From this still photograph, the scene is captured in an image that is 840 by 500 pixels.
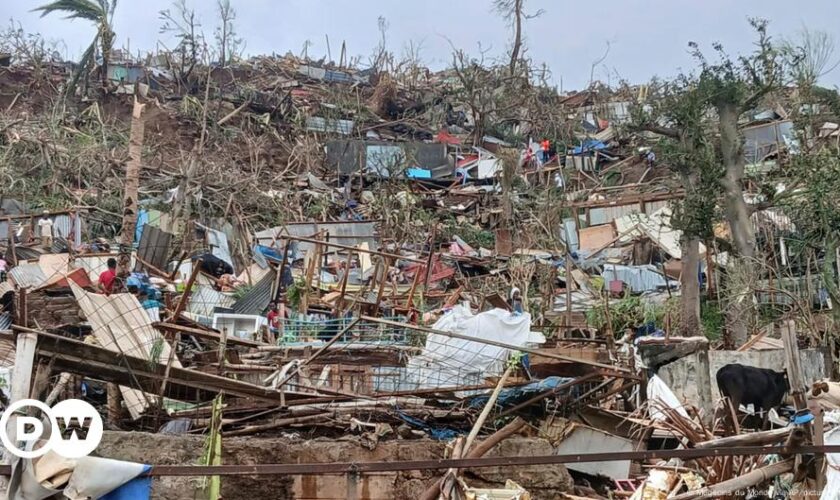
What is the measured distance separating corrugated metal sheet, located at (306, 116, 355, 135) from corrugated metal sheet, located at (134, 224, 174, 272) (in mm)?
11257

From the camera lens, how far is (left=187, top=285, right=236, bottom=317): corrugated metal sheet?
11.7 metres

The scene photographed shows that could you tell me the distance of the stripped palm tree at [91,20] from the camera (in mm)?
20781

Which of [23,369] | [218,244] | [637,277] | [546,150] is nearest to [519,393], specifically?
[23,369]

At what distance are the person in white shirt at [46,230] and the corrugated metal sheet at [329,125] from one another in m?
10.6

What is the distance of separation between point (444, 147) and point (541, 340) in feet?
51.9

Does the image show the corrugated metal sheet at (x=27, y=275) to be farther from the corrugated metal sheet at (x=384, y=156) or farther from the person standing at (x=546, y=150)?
the person standing at (x=546, y=150)

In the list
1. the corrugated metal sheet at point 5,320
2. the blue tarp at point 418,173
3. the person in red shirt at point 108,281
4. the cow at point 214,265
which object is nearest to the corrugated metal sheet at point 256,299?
the person in red shirt at point 108,281

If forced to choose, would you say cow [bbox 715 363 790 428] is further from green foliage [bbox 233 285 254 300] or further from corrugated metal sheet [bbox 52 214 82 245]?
corrugated metal sheet [bbox 52 214 82 245]

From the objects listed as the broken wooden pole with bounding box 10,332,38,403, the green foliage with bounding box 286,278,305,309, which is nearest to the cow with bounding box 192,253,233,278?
the green foliage with bounding box 286,278,305,309

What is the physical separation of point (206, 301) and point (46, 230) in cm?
449

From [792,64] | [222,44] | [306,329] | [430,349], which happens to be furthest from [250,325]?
[222,44]

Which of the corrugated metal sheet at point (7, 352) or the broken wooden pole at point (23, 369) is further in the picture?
the corrugated metal sheet at point (7, 352)

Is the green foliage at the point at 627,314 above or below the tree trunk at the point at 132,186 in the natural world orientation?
below

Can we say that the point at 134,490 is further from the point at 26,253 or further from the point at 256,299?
the point at 26,253
